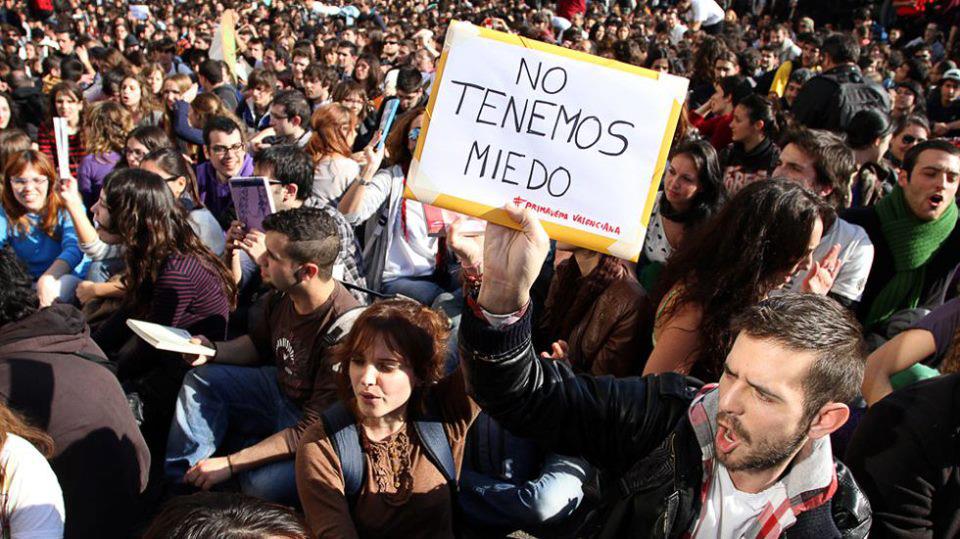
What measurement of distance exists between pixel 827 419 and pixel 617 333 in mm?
1363

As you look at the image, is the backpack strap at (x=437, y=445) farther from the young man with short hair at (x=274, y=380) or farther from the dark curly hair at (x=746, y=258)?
the dark curly hair at (x=746, y=258)

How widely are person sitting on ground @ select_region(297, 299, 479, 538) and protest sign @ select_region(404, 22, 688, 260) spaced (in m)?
0.95

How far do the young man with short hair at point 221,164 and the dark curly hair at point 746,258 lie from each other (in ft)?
11.4

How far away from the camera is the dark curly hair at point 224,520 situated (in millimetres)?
1345

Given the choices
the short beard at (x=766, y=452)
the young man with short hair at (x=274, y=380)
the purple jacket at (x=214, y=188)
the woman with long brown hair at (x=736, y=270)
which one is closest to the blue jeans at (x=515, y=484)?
the young man with short hair at (x=274, y=380)

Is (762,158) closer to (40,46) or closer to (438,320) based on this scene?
(438,320)

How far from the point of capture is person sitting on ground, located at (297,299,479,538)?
7.91ft

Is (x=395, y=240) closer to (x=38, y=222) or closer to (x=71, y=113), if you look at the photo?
(x=38, y=222)

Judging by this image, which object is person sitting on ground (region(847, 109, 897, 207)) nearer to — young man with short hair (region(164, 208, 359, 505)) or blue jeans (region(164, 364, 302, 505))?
young man with short hair (region(164, 208, 359, 505))

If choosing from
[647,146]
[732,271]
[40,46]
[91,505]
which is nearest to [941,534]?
[732,271]

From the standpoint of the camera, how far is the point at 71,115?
6.38 metres

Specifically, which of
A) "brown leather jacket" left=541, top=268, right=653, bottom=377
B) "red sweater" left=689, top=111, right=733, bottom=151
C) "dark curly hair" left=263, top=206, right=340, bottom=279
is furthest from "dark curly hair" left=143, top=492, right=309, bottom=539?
"red sweater" left=689, top=111, right=733, bottom=151

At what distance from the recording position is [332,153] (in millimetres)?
5121

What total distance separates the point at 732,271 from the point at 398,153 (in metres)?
2.95
